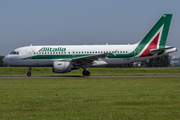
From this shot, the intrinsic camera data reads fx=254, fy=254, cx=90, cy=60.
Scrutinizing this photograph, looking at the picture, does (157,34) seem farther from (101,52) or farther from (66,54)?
(66,54)

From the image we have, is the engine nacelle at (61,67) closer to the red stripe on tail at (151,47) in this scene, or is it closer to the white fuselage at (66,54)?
the white fuselage at (66,54)

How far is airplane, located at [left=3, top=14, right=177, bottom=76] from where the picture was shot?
33625 mm

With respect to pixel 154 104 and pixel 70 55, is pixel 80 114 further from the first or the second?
pixel 70 55

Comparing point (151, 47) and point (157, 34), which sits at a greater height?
point (157, 34)

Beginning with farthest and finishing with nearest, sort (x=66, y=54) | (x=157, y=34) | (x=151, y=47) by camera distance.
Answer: (x=157, y=34) → (x=151, y=47) → (x=66, y=54)

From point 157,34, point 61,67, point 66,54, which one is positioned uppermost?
point 157,34

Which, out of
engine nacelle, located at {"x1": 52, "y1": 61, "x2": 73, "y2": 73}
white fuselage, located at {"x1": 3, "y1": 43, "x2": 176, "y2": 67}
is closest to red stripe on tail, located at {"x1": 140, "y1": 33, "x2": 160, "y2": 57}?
white fuselage, located at {"x1": 3, "y1": 43, "x2": 176, "y2": 67}

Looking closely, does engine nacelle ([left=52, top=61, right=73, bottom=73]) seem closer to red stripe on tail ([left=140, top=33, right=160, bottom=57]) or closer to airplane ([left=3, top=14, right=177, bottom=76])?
airplane ([left=3, top=14, right=177, bottom=76])

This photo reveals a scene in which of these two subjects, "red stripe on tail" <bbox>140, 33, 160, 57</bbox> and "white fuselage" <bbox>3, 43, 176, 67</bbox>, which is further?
"red stripe on tail" <bbox>140, 33, 160, 57</bbox>

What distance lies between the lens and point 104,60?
110 ft

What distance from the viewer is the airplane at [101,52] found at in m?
33.6

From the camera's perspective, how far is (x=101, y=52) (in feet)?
111

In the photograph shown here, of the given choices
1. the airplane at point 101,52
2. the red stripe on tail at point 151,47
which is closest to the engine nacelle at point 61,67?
the airplane at point 101,52

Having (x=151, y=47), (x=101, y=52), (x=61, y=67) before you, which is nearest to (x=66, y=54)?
(x=61, y=67)
